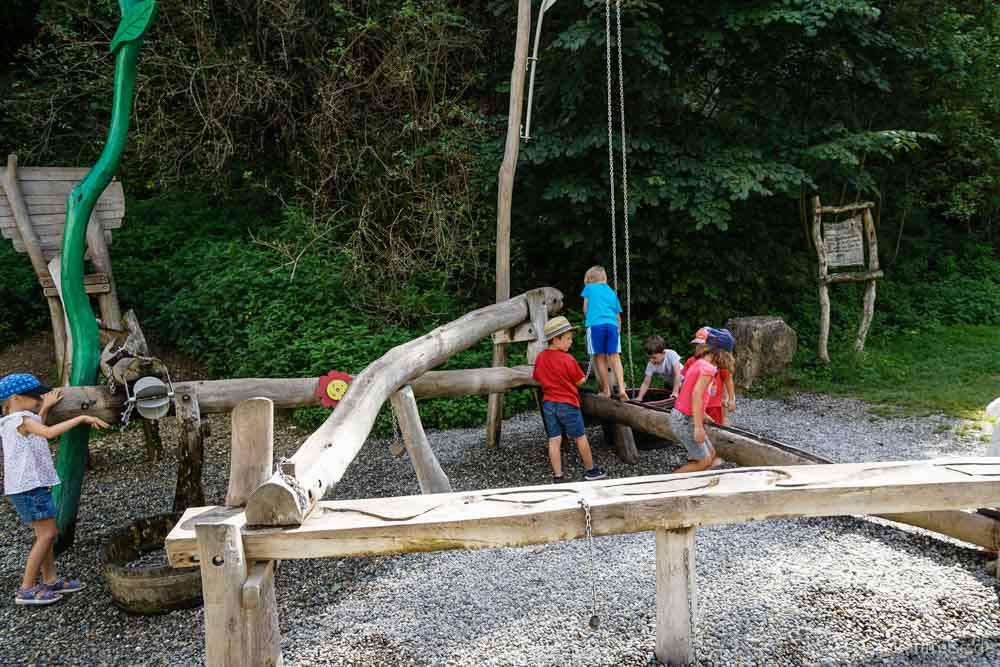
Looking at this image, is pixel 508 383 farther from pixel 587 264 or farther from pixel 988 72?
pixel 988 72

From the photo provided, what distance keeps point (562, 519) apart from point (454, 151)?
7.60 meters

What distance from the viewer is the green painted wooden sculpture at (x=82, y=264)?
482 centimetres

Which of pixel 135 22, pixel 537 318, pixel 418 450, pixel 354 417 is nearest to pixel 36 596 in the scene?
pixel 354 417

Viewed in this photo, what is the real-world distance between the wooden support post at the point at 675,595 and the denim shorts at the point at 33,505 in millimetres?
3460

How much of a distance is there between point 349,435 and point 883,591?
9.57ft

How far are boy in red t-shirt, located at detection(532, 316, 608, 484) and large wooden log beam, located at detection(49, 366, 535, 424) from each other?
528 millimetres

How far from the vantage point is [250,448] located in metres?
2.72

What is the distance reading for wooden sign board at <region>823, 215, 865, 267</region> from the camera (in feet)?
29.8

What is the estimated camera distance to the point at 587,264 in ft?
31.7

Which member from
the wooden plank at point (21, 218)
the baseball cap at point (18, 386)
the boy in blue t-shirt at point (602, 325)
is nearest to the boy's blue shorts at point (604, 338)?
the boy in blue t-shirt at point (602, 325)

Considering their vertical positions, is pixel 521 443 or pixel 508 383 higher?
pixel 508 383

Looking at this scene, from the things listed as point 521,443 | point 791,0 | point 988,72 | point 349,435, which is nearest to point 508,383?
point 521,443

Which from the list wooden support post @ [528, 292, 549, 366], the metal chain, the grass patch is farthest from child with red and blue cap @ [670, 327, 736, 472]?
the grass patch

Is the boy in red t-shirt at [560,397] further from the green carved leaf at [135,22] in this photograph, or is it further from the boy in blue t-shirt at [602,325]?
the green carved leaf at [135,22]
